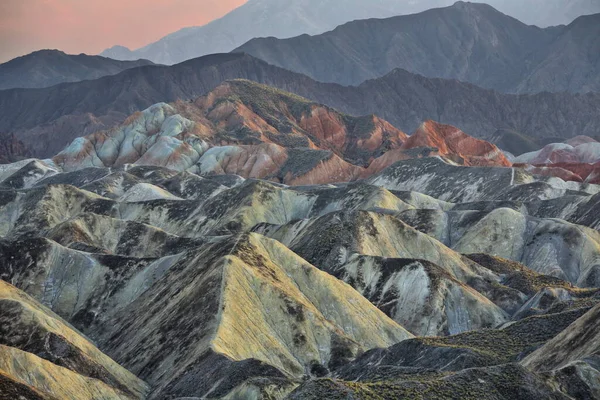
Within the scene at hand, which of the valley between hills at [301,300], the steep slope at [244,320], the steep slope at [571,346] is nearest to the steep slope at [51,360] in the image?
the valley between hills at [301,300]

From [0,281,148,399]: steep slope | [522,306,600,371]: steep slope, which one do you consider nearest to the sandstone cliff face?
[0,281,148,399]: steep slope

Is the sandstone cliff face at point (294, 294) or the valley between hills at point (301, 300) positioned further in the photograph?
the sandstone cliff face at point (294, 294)

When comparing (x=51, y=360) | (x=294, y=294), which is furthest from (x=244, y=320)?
(x=51, y=360)

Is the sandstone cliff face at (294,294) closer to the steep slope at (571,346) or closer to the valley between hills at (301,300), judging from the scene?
the valley between hills at (301,300)

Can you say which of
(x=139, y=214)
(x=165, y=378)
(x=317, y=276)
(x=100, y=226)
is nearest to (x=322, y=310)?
(x=317, y=276)

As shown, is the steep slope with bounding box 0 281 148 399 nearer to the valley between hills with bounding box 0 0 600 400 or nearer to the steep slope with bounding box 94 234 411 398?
the valley between hills with bounding box 0 0 600 400

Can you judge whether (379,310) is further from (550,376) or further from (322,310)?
(550,376)

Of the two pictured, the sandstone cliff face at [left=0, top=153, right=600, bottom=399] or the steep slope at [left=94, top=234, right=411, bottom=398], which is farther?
the steep slope at [left=94, top=234, right=411, bottom=398]

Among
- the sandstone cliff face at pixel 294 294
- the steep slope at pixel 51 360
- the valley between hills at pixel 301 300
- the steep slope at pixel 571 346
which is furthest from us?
the sandstone cliff face at pixel 294 294

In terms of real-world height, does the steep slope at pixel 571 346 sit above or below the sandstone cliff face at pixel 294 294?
above

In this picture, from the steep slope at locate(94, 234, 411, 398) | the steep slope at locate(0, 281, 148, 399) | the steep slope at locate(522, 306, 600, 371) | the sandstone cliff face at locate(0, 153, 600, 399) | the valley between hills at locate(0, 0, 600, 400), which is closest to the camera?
the steep slope at locate(522, 306, 600, 371)

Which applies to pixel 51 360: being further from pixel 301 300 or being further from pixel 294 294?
pixel 294 294
